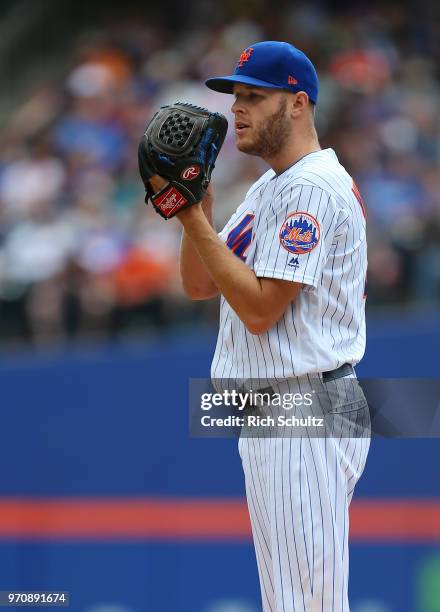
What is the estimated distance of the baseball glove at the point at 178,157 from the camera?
288 cm

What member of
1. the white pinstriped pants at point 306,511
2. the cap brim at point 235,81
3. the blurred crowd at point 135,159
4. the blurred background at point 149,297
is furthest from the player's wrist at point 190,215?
the blurred crowd at point 135,159

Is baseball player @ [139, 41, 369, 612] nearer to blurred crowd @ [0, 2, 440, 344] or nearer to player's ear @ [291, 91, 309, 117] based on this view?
player's ear @ [291, 91, 309, 117]

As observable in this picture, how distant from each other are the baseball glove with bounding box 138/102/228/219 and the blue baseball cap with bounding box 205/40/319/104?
0.15m

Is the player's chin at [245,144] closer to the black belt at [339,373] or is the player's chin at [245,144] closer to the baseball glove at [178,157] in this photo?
the baseball glove at [178,157]

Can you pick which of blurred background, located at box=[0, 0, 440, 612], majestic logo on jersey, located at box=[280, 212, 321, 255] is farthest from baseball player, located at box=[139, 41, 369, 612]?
blurred background, located at box=[0, 0, 440, 612]

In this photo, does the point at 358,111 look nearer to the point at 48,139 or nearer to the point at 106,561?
the point at 48,139

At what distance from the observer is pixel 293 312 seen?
2945 millimetres

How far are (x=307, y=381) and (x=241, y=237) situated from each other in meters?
0.45

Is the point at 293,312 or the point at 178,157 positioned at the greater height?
the point at 178,157

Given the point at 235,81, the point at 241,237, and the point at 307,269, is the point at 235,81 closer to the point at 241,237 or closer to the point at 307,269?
→ the point at 241,237

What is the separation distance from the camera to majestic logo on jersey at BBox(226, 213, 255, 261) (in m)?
3.09

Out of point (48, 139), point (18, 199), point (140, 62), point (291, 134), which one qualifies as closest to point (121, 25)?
point (140, 62)

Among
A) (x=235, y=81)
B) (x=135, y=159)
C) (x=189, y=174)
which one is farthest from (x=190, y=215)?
(x=135, y=159)

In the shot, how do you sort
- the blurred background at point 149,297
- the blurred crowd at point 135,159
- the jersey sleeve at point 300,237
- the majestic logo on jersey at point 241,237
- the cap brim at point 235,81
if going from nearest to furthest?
the jersey sleeve at point 300,237, the cap brim at point 235,81, the majestic logo on jersey at point 241,237, the blurred background at point 149,297, the blurred crowd at point 135,159
